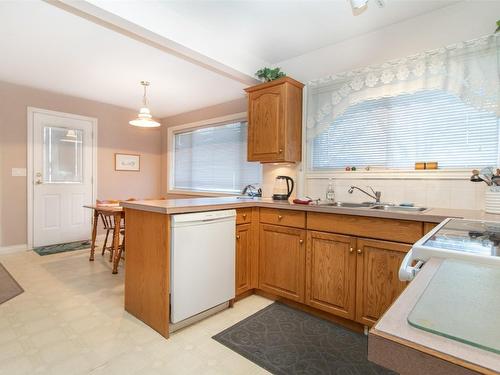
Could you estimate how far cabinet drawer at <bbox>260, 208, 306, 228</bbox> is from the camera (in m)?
2.32

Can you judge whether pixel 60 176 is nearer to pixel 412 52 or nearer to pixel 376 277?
pixel 376 277

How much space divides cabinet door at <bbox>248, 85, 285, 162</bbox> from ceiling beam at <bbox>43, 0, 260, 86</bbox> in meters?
0.43

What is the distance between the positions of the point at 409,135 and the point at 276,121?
122 centimetres

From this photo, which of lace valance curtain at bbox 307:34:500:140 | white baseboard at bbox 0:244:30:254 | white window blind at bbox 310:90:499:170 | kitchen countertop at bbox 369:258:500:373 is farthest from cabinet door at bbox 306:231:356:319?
white baseboard at bbox 0:244:30:254

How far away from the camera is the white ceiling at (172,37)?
2.27 meters

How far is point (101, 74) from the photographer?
359 centimetres

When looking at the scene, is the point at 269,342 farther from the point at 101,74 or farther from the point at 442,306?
the point at 101,74

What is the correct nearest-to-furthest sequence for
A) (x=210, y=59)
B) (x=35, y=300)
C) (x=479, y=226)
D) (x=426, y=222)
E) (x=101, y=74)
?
(x=479, y=226) < (x=426, y=222) < (x=35, y=300) < (x=210, y=59) < (x=101, y=74)

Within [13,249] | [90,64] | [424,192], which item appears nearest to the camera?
[424,192]

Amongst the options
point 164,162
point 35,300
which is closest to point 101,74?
point 164,162

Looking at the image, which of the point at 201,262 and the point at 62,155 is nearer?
the point at 201,262

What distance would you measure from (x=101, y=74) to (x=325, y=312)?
3824 mm

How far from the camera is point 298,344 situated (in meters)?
1.89

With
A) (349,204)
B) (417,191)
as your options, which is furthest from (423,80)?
(349,204)
